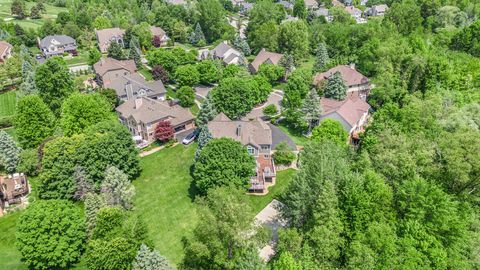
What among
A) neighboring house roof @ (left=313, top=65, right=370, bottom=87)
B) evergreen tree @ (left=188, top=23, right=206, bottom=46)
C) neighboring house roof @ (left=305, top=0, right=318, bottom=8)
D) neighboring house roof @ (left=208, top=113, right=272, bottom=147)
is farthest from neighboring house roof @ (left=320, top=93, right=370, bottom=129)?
neighboring house roof @ (left=305, top=0, right=318, bottom=8)

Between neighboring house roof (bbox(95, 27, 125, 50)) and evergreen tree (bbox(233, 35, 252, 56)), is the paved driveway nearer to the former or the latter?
evergreen tree (bbox(233, 35, 252, 56))

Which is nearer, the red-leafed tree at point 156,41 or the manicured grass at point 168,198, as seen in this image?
the manicured grass at point 168,198

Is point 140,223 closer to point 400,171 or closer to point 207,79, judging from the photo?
point 400,171

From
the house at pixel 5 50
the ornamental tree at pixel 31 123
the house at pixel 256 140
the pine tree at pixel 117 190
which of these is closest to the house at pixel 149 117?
the house at pixel 256 140

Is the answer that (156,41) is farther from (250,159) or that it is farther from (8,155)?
(250,159)

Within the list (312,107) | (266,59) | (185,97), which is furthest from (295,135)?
(266,59)

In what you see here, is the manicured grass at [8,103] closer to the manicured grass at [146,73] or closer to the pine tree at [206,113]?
the manicured grass at [146,73]

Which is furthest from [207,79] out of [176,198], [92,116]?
[176,198]
